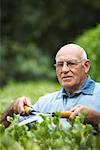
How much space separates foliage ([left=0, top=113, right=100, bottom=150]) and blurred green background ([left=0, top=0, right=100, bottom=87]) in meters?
17.9

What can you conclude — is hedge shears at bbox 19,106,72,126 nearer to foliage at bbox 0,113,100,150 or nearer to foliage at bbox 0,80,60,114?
foliage at bbox 0,113,100,150

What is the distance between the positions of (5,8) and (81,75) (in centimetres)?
2061

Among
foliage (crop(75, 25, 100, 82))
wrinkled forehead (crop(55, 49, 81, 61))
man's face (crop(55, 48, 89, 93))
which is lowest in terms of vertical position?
man's face (crop(55, 48, 89, 93))

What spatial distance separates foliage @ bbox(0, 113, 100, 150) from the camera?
404 cm

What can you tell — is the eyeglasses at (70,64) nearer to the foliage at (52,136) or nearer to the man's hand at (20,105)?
the man's hand at (20,105)

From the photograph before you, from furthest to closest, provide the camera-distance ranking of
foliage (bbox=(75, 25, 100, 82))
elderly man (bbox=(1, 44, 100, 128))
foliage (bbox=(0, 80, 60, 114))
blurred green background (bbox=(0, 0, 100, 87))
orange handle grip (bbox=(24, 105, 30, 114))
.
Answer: blurred green background (bbox=(0, 0, 100, 87)) < foliage (bbox=(75, 25, 100, 82)) < foliage (bbox=(0, 80, 60, 114)) < elderly man (bbox=(1, 44, 100, 128)) < orange handle grip (bbox=(24, 105, 30, 114))

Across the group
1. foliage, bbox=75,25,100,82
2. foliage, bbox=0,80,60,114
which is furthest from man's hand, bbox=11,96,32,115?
foliage, bbox=75,25,100,82

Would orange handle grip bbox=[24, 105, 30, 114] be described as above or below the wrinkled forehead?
below

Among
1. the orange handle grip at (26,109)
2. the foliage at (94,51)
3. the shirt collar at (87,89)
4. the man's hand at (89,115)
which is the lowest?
the man's hand at (89,115)

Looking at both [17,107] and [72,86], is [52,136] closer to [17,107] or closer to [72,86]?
[17,107]

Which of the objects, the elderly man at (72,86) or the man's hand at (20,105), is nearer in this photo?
the man's hand at (20,105)

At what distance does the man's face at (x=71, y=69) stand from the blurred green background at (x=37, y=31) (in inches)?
658

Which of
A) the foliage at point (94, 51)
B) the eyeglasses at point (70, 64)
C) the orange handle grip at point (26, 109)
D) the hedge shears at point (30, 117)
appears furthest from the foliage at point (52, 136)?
the foliage at point (94, 51)

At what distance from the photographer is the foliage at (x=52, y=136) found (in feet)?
13.3
